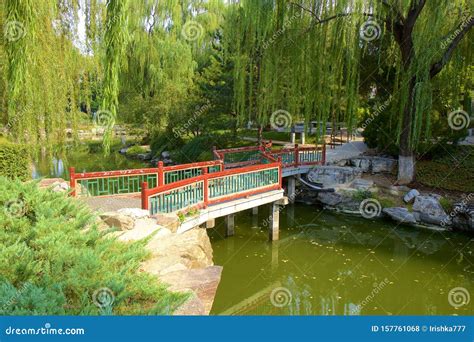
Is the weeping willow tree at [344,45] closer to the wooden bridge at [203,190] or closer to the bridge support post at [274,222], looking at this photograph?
the wooden bridge at [203,190]

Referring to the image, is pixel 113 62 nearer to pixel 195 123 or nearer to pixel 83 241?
pixel 83 241

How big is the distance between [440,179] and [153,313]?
11.9 metres

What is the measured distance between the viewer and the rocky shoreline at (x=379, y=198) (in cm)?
1116

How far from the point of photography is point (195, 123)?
19.0m

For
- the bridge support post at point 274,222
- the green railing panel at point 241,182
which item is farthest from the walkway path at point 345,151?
the green railing panel at point 241,182

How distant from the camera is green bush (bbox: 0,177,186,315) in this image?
320 centimetres

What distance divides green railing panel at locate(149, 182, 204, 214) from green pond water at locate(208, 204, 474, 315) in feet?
5.92

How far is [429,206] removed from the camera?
37.5 ft

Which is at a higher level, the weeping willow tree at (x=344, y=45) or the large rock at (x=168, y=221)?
the weeping willow tree at (x=344, y=45)

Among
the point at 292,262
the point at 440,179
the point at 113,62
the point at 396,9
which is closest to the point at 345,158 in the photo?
the point at 440,179

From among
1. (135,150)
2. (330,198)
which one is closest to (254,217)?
(330,198)

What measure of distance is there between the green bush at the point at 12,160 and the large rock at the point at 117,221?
10.2 feet

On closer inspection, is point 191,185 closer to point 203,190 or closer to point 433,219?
point 203,190

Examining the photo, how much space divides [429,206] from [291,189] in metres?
4.61
